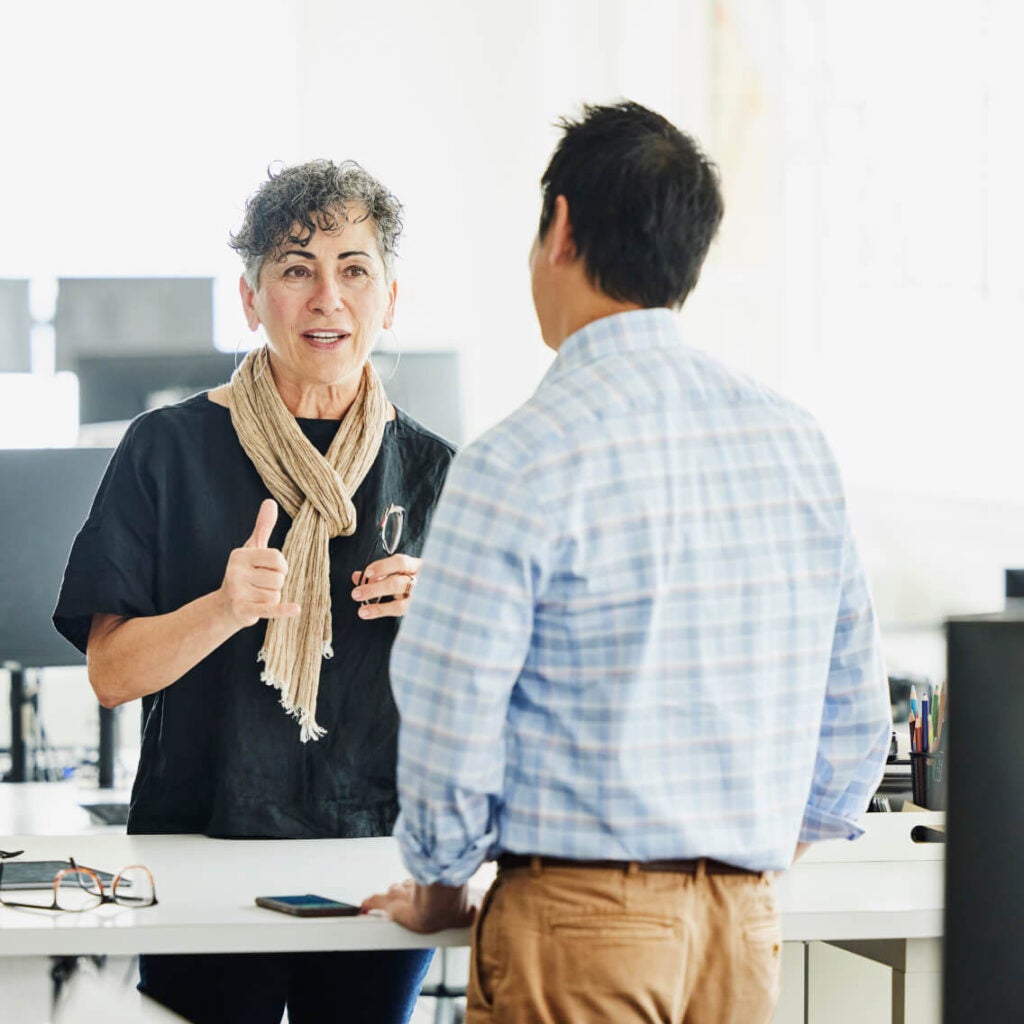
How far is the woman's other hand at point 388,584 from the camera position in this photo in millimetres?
1771

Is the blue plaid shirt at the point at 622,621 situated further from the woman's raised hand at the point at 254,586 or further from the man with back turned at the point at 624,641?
the woman's raised hand at the point at 254,586

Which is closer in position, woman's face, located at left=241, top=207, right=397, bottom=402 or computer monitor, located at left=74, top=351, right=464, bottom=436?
woman's face, located at left=241, top=207, right=397, bottom=402

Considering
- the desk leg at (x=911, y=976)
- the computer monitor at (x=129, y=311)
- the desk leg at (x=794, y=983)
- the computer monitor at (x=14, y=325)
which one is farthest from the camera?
the computer monitor at (x=14, y=325)

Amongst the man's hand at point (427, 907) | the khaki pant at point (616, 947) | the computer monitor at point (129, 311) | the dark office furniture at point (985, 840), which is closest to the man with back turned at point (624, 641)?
the khaki pant at point (616, 947)

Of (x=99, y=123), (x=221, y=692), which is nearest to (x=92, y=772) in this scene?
(x=221, y=692)

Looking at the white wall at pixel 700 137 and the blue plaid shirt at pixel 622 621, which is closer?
the blue plaid shirt at pixel 622 621

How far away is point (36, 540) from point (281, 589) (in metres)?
1.36

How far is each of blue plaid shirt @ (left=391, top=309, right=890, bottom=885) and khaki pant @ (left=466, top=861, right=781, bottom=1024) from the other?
0.03 m

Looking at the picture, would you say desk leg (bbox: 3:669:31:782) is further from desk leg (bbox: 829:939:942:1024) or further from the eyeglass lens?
desk leg (bbox: 829:939:942:1024)

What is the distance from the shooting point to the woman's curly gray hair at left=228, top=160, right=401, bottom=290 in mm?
1861

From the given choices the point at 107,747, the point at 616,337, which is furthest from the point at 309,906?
the point at 107,747

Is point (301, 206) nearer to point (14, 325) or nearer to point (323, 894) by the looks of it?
point (323, 894)

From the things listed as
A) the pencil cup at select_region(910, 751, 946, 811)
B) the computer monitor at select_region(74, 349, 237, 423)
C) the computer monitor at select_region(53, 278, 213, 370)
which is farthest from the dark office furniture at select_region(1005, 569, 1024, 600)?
the computer monitor at select_region(53, 278, 213, 370)

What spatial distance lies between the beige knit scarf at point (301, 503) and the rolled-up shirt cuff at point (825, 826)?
0.62 m
